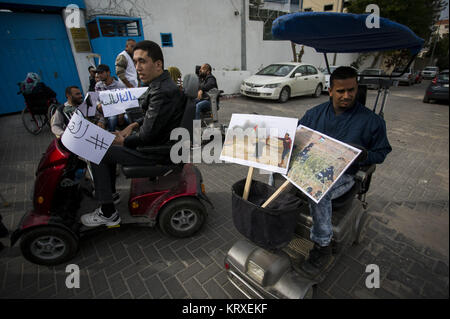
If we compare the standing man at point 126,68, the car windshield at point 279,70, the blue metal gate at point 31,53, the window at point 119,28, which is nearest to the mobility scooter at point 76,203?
the standing man at point 126,68

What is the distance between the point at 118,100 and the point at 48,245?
215 centimetres

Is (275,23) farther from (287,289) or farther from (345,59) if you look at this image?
(345,59)

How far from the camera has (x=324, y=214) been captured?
2.06 meters

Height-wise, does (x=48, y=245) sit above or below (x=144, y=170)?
below

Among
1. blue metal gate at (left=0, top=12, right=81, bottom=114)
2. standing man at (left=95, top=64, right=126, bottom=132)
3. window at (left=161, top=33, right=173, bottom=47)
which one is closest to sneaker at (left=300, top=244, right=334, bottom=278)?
standing man at (left=95, top=64, right=126, bottom=132)

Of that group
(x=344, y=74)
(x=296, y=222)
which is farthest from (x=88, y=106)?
(x=344, y=74)

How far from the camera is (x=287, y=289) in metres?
1.73

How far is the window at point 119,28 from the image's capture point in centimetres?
865

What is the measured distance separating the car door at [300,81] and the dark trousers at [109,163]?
33.2 ft

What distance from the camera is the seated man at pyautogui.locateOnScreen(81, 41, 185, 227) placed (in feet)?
7.58

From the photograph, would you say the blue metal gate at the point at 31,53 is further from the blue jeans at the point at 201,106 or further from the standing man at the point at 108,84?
the blue jeans at the point at 201,106

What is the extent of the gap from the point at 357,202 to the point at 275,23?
207cm

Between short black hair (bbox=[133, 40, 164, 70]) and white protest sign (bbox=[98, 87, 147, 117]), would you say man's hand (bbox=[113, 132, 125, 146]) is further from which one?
white protest sign (bbox=[98, 87, 147, 117])

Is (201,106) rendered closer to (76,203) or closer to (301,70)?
(76,203)
